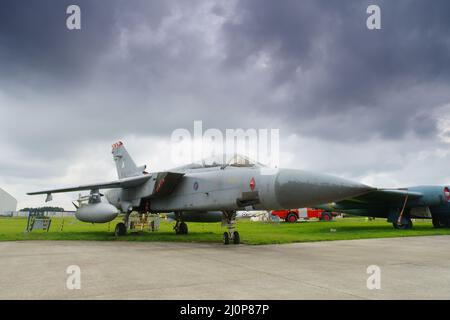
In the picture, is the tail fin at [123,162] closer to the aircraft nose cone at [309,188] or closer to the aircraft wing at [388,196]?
the aircraft nose cone at [309,188]

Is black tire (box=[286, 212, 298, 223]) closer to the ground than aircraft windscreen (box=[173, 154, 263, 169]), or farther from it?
closer to the ground

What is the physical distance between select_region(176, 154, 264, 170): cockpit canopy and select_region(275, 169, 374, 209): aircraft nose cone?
5.71 ft

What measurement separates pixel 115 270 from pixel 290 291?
2961 millimetres

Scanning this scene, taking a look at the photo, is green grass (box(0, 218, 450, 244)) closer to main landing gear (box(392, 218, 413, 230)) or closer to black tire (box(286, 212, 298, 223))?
main landing gear (box(392, 218, 413, 230))

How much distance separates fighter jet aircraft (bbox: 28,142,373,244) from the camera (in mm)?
7102

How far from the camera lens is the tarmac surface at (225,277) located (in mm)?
3744

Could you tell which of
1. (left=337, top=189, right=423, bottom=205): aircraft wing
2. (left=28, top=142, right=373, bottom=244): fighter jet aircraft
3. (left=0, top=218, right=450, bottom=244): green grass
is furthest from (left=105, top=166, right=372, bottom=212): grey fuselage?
(left=337, top=189, right=423, bottom=205): aircraft wing

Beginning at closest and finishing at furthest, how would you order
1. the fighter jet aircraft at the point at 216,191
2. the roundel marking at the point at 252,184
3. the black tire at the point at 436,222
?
the fighter jet aircraft at the point at 216,191, the roundel marking at the point at 252,184, the black tire at the point at 436,222

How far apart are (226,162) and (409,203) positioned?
15132mm

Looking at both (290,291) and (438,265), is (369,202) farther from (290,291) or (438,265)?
(290,291)

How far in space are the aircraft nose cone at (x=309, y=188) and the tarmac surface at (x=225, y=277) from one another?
1188 mm

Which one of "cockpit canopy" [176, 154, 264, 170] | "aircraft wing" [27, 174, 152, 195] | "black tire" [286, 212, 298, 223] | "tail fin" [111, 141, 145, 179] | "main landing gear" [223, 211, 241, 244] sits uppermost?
"tail fin" [111, 141, 145, 179]

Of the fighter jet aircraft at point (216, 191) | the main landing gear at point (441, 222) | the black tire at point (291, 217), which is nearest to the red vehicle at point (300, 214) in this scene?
the black tire at point (291, 217)
